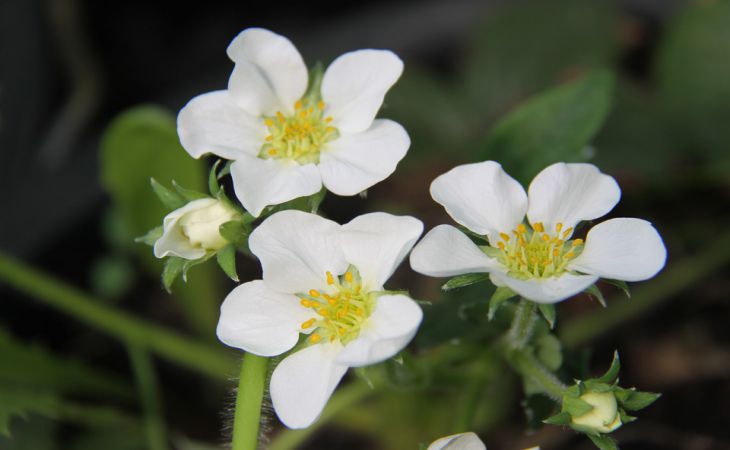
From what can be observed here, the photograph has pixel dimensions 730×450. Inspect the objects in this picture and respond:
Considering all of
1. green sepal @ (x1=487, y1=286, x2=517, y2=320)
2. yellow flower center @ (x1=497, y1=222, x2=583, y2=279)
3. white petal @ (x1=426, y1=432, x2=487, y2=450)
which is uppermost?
yellow flower center @ (x1=497, y1=222, x2=583, y2=279)

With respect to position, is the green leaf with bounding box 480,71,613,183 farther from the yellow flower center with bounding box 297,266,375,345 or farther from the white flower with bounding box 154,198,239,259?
the white flower with bounding box 154,198,239,259

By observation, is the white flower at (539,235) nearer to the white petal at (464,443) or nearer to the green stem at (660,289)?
the white petal at (464,443)

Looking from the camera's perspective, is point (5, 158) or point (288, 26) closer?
point (5, 158)

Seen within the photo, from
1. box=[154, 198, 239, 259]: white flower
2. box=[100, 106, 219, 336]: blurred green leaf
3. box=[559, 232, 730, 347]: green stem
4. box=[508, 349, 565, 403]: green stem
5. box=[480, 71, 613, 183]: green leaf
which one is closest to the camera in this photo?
box=[154, 198, 239, 259]: white flower

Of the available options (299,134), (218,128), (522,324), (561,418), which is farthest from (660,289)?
(218,128)

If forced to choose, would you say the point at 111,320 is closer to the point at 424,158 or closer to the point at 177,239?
the point at 177,239

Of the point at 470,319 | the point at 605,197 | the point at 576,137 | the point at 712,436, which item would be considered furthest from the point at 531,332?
the point at 712,436

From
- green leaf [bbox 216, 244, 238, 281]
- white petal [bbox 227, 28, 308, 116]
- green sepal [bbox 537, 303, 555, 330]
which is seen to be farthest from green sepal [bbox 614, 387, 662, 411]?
white petal [bbox 227, 28, 308, 116]

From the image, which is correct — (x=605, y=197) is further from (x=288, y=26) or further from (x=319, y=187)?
(x=288, y=26)
